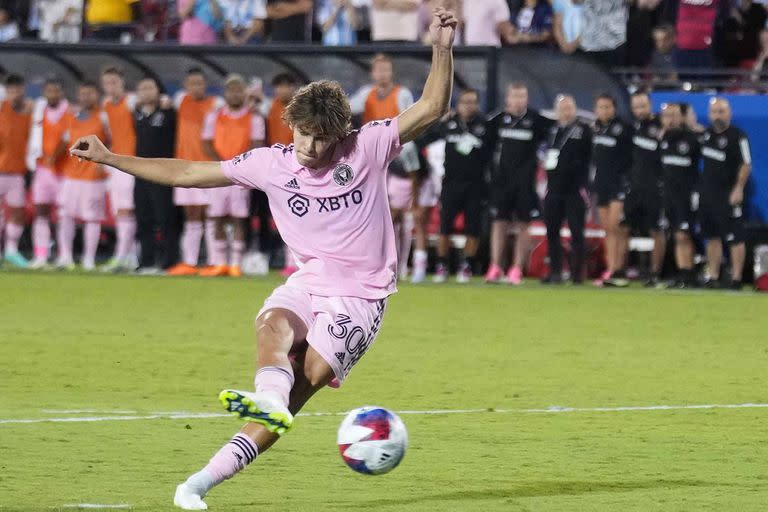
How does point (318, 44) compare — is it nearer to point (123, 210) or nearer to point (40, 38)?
point (123, 210)

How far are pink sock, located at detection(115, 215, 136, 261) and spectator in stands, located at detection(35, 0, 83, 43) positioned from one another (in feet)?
14.8

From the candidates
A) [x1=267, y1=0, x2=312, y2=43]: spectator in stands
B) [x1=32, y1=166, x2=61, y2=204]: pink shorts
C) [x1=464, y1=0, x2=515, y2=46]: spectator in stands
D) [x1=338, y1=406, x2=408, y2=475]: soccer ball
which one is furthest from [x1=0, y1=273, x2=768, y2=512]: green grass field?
[x1=267, y1=0, x2=312, y2=43]: spectator in stands

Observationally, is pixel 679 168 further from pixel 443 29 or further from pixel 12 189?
pixel 443 29

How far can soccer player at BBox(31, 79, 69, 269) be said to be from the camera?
22.2m

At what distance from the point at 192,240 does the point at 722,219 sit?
6.54 meters

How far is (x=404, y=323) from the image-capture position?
16156mm

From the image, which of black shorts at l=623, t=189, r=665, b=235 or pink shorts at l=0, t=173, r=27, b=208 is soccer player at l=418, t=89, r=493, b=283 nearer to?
black shorts at l=623, t=189, r=665, b=235

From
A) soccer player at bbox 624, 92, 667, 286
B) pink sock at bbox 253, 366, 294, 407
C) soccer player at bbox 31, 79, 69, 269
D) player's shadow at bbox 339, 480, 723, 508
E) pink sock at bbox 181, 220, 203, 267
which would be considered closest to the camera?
pink sock at bbox 253, 366, 294, 407

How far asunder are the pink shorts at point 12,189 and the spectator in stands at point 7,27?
4.76 m

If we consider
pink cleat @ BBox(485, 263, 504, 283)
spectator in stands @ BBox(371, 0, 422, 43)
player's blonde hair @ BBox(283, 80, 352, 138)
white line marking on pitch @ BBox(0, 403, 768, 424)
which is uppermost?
player's blonde hair @ BBox(283, 80, 352, 138)

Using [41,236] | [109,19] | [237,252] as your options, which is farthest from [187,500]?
[109,19]

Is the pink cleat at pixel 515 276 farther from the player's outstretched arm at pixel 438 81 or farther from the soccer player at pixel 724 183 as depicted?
the player's outstretched arm at pixel 438 81

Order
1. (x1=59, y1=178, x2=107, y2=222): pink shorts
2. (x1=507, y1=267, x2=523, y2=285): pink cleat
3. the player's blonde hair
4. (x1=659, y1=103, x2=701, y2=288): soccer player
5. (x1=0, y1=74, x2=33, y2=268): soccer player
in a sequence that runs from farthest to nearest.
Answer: (x1=0, y1=74, x2=33, y2=268): soccer player → (x1=59, y1=178, x2=107, y2=222): pink shorts → (x1=507, y1=267, x2=523, y2=285): pink cleat → (x1=659, y1=103, x2=701, y2=288): soccer player → the player's blonde hair

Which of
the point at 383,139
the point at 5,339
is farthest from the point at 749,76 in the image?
the point at 383,139
